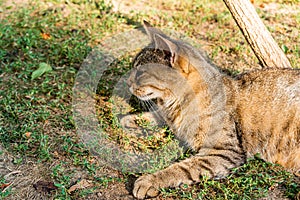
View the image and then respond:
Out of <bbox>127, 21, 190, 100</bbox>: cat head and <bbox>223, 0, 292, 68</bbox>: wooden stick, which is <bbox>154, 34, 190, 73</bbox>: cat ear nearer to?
<bbox>127, 21, 190, 100</bbox>: cat head

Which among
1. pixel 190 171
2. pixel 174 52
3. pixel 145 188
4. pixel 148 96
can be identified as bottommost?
pixel 145 188

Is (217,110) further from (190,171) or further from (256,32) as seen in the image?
(256,32)

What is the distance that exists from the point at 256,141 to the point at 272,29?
2783 millimetres

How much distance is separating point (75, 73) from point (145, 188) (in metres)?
2.18

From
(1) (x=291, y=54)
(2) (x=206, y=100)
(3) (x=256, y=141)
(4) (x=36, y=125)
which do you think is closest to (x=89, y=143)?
(4) (x=36, y=125)

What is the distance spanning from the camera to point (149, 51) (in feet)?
13.6

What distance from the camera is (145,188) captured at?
12.0 feet

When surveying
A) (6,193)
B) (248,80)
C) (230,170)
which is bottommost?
(6,193)

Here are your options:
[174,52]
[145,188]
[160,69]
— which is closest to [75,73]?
[160,69]

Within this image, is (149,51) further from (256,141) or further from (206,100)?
(256,141)

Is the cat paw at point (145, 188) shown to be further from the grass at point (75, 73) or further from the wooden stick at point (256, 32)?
the wooden stick at point (256, 32)

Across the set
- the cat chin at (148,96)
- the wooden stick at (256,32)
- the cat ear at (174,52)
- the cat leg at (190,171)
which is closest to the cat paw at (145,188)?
the cat leg at (190,171)

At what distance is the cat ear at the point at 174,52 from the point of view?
3770 mm

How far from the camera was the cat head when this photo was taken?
387 centimetres
